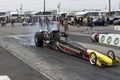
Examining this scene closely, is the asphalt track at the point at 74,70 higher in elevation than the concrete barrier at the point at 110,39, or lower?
lower

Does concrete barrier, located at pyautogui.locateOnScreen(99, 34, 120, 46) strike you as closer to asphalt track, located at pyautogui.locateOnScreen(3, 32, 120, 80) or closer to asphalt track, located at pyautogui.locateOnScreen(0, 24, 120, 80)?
asphalt track, located at pyautogui.locateOnScreen(0, 24, 120, 80)

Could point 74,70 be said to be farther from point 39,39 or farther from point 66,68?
point 39,39

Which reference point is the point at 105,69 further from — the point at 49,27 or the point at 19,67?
the point at 49,27

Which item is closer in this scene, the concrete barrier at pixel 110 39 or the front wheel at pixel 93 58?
the front wheel at pixel 93 58

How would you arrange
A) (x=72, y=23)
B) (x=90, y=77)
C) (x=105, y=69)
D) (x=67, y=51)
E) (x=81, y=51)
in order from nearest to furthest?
(x=90, y=77) < (x=105, y=69) < (x=81, y=51) < (x=67, y=51) < (x=72, y=23)

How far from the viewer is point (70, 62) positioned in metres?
13.4

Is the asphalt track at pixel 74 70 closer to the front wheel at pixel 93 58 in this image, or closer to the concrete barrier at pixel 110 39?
the front wheel at pixel 93 58

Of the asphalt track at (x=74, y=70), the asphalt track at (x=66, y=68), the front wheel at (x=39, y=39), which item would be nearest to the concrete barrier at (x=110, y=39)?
the front wheel at (x=39, y=39)

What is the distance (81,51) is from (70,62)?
65 cm

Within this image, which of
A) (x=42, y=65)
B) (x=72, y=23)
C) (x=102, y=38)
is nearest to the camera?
(x=42, y=65)

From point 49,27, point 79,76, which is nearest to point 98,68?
point 79,76

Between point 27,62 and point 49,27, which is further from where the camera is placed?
point 49,27

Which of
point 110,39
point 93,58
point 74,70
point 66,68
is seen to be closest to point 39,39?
point 110,39

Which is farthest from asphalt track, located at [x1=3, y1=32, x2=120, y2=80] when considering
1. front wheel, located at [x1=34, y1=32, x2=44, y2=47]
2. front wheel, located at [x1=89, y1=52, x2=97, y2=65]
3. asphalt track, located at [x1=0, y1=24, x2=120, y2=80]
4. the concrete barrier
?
the concrete barrier
